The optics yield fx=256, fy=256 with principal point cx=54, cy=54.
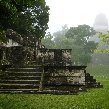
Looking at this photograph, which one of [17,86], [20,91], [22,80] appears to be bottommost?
[20,91]

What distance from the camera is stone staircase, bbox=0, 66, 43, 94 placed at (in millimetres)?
12523

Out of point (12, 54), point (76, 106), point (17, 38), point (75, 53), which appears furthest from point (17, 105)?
point (75, 53)

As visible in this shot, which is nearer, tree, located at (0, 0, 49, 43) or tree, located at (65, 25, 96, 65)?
tree, located at (0, 0, 49, 43)

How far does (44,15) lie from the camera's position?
93.5 feet

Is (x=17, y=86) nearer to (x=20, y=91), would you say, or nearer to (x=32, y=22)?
(x=20, y=91)

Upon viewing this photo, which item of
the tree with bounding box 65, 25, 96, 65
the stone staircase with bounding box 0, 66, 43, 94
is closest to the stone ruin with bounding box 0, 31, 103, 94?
A: the stone staircase with bounding box 0, 66, 43, 94

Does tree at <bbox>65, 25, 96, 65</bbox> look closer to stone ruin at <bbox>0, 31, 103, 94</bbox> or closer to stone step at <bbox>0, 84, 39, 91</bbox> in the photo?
stone ruin at <bbox>0, 31, 103, 94</bbox>

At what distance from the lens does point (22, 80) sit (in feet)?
44.2

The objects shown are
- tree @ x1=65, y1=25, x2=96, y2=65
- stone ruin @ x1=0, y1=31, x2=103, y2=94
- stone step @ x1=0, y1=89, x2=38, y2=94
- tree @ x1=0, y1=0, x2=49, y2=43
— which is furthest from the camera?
tree @ x1=65, y1=25, x2=96, y2=65

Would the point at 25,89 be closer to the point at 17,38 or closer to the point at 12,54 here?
the point at 12,54

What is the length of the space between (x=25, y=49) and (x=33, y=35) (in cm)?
846

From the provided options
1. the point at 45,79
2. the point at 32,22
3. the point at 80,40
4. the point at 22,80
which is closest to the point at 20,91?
the point at 22,80

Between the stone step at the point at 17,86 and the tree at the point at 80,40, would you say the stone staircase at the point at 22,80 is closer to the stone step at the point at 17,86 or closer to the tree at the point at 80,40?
the stone step at the point at 17,86

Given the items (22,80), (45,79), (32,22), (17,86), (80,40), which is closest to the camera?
(17,86)
